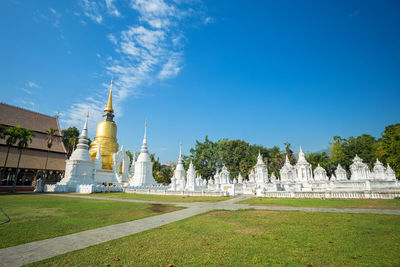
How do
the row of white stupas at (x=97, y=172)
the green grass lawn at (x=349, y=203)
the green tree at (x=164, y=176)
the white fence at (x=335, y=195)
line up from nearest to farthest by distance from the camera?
the green grass lawn at (x=349, y=203), the white fence at (x=335, y=195), the row of white stupas at (x=97, y=172), the green tree at (x=164, y=176)

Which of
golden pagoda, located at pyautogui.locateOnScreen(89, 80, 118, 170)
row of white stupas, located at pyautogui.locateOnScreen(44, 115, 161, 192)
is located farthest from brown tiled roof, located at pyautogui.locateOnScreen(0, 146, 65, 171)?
golden pagoda, located at pyautogui.locateOnScreen(89, 80, 118, 170)

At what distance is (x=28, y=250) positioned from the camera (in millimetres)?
5121

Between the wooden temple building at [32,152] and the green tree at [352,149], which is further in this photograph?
the green tree at [352,149]

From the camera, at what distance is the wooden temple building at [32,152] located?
33062 millimetres

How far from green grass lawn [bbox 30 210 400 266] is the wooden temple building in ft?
115

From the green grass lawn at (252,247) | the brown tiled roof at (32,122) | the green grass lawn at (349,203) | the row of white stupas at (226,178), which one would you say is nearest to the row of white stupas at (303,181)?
the row of white stupas at (226,178)

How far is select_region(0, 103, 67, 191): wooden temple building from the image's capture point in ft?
108

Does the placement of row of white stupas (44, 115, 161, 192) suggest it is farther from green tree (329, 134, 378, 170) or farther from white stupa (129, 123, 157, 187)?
green tree (329, 134, 378, 170)

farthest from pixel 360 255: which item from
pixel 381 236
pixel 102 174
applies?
pixel 102 174

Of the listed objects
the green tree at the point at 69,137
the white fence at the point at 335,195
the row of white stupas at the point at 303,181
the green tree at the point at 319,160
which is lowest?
the white fence at the point at 335,195

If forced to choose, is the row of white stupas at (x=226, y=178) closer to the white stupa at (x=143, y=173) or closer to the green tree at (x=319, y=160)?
the white stupa at (x=143, y=173)

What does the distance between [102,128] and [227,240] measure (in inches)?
1939

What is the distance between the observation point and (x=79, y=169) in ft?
112

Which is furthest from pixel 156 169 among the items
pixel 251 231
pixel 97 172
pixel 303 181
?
pixel 251 231
